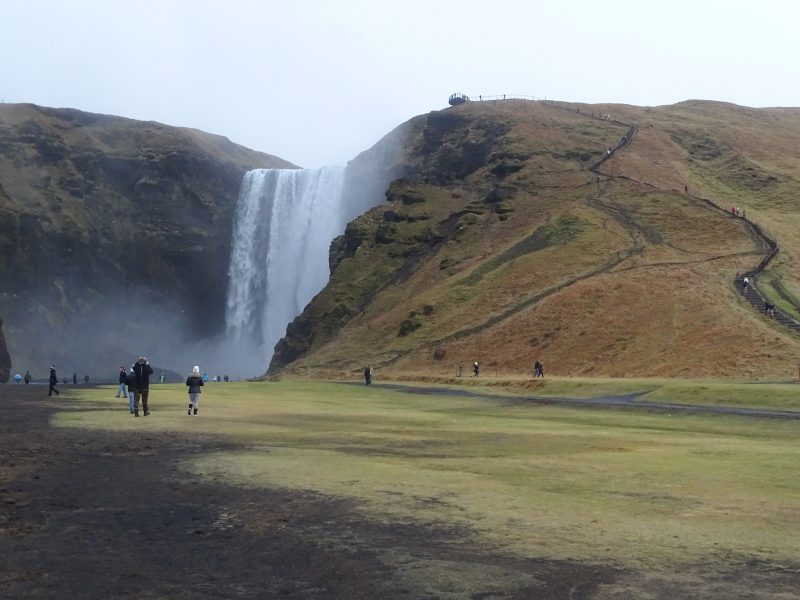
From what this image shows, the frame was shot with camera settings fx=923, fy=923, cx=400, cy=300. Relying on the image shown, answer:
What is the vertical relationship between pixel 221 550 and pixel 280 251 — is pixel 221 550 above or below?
below

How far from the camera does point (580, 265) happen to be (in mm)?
88750

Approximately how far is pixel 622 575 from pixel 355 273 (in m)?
97.4

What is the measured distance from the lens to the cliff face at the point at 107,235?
415ft

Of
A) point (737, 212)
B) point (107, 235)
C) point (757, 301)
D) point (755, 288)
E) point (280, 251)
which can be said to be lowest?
point (757, 301)

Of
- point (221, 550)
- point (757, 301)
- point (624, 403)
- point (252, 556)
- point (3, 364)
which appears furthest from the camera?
point (3, 364)

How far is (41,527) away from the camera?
41.8 feet

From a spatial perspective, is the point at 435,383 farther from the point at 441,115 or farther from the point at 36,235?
the point at 36,235

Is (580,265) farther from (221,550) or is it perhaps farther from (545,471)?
(221,550)

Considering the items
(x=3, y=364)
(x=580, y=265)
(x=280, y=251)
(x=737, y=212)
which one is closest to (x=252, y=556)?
(x=580, y=265)

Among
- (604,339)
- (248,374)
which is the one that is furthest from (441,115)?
(604,339)

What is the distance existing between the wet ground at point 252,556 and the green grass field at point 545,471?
2.28ft

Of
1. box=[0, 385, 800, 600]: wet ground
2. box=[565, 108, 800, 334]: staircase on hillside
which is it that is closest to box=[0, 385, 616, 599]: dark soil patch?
box=[0, 385, 800, 600]: wet ground

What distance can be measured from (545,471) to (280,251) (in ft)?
366

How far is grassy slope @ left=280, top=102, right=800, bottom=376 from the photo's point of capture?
6794 cm
